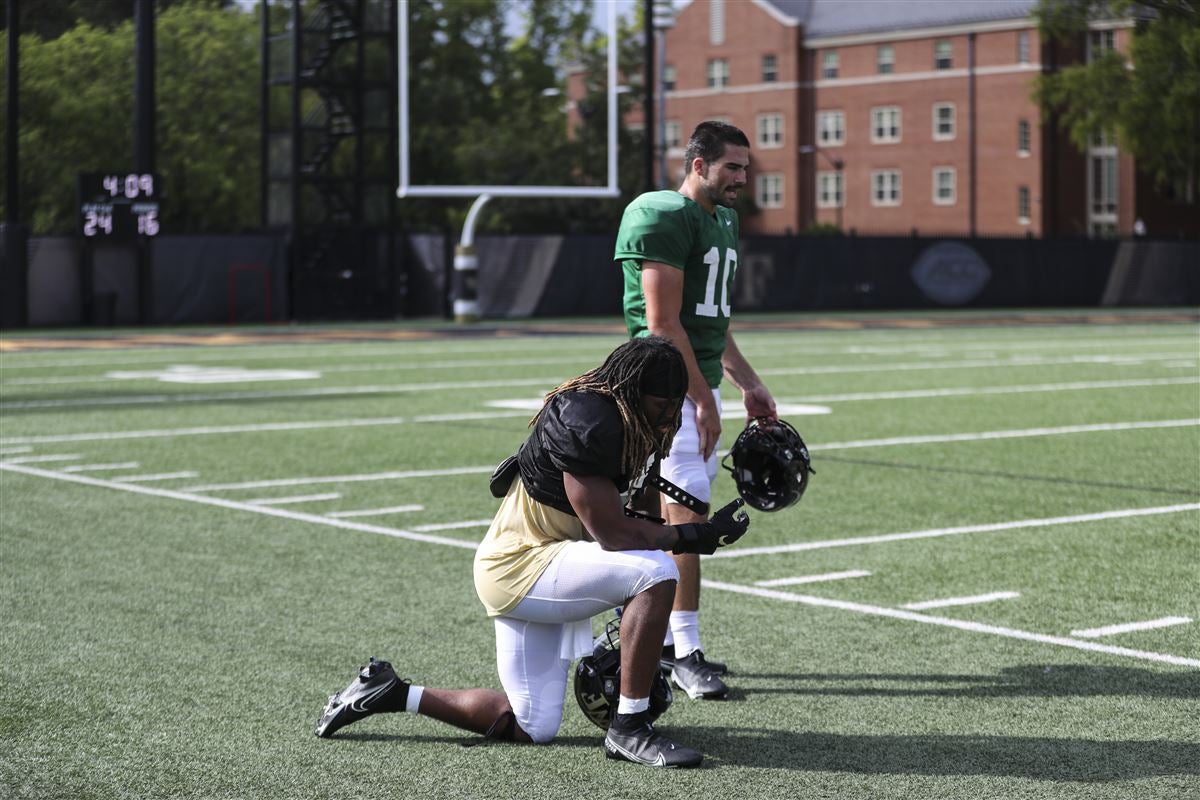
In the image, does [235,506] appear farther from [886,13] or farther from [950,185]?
[886,13]

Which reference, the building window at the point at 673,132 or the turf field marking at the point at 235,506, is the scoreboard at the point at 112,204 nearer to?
the turf field marking at the point at 235,506

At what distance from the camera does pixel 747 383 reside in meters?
6.59

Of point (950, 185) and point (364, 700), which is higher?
point (950, 185)

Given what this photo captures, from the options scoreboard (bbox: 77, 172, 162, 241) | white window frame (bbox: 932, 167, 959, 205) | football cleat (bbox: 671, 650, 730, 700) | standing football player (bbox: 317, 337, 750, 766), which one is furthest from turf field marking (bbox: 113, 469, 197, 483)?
white window frame (bbox: 932, 167, 959, 205)

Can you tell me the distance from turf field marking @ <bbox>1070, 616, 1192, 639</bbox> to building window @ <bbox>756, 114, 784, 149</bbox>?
235 feet

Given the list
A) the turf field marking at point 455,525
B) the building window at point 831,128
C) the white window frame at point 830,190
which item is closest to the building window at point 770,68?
the building window at point 831,128

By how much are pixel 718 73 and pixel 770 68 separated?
9.26ft

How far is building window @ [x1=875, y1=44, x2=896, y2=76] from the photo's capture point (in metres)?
74.6

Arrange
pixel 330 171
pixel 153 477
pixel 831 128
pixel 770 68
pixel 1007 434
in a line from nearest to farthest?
pixel 153 477 → pixel 1007 434 → pixel 330 171 → pixel 831 128 → pixel 770 68

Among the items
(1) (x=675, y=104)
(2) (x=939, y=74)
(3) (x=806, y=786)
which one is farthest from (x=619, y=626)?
(1) (x=675, y=104)

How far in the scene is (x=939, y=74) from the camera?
7294 centimetres

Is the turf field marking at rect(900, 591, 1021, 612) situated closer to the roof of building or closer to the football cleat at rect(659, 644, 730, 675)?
the football cleat at rect(659, 644, 730, 675)

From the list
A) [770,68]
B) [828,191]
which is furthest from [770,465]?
[770,68]

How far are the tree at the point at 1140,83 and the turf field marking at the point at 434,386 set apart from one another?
2710 centimetres
